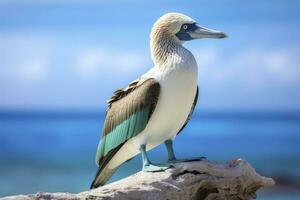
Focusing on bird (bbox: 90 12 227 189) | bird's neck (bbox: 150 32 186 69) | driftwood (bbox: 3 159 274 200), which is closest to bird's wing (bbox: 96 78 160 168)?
bird (bbox: 90 12 227 189)

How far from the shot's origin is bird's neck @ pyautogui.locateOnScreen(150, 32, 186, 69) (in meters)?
5.03

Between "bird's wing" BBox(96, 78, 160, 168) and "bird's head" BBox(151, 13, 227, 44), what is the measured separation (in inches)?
12.5

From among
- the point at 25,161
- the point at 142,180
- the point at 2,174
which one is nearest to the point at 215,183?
the point at 142,180

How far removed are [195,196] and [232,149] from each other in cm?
2180

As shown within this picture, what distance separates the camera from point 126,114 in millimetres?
5160

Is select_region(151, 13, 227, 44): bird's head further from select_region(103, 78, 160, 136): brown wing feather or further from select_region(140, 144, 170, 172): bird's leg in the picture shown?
select_region(140, 144, 170, 172): bird's leg

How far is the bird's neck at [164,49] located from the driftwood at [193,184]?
622mm

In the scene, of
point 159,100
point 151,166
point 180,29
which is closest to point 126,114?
point 159,100

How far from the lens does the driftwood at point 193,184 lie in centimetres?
474

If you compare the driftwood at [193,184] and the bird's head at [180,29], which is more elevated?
the bird's head at [180,29]

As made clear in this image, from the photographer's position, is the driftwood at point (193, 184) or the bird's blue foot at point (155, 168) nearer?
the driftwood at point (193, 184)

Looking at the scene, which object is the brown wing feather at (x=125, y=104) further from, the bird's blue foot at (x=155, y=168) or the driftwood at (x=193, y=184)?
the driftwood at (x=193, y=184)

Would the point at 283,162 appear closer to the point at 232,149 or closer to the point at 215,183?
the point at 232,149

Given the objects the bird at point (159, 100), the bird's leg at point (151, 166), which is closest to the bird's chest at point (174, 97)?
the bird at point (159, 100)
